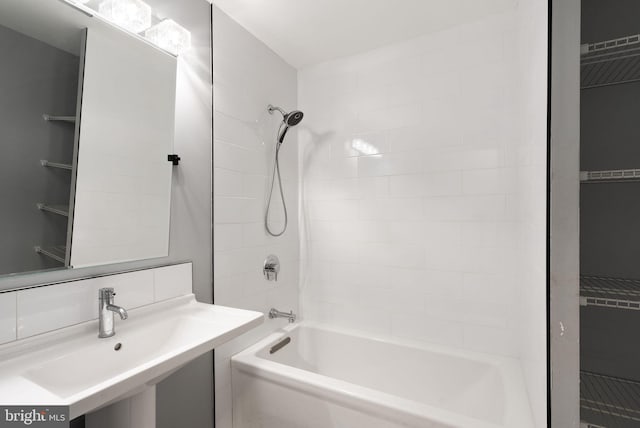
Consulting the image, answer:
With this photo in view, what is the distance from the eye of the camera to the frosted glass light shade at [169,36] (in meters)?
1.40

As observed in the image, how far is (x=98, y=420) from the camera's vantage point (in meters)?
1.05

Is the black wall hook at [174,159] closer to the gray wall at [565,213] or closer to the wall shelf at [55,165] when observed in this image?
the wall shelf at [55,165]

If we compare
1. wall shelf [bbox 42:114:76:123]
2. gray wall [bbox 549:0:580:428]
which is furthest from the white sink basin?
gray wall [bbox 549:0:580:428]

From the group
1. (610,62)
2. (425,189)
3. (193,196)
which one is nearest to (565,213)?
(610,62)

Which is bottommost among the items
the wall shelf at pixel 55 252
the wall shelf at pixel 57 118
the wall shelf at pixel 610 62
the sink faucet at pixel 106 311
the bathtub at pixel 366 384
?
the bathtub at pixel 366 384

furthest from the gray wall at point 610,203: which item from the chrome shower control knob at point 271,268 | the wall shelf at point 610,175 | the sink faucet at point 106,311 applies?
the sink faucet at point 106,311

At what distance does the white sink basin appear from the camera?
76cm

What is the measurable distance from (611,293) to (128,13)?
2.05 m

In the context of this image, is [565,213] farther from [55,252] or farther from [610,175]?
[55,252]

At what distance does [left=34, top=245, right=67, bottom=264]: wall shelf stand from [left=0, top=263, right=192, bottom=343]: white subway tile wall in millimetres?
95

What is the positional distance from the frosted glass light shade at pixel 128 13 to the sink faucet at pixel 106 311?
1118 millimetres

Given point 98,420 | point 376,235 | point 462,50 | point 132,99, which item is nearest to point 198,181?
point 132,99

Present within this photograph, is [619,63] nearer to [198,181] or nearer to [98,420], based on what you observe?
[198,181]

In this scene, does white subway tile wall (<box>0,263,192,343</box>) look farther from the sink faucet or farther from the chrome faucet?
the chrome faucet
